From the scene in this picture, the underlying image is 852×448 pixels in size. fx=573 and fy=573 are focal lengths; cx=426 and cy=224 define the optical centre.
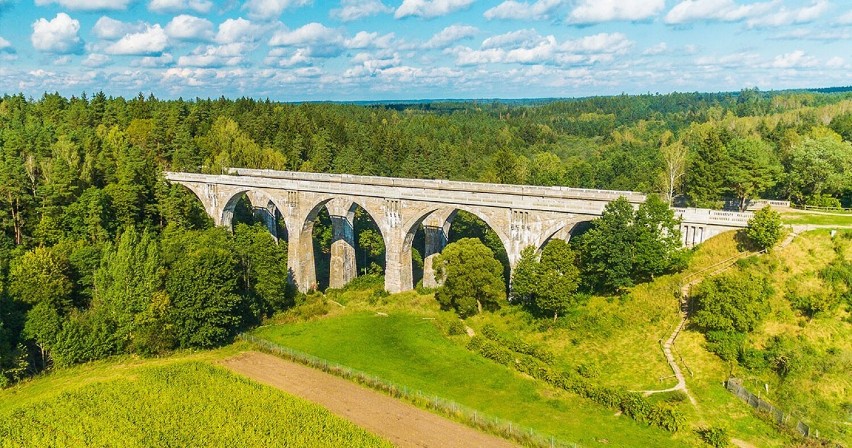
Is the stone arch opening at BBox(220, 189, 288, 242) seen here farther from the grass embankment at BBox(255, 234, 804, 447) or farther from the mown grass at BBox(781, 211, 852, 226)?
the mown grass at BBox(781, 211, 852, 226)

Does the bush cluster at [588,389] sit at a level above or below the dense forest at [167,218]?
below

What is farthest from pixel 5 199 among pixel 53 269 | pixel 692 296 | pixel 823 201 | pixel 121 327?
pixel 823 201

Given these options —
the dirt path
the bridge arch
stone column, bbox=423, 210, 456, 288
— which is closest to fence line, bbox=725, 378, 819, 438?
the dirt path

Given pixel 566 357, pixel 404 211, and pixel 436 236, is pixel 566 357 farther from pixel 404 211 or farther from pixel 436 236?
pixel 436 236

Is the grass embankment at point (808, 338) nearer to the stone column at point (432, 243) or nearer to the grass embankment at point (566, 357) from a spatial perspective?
the grass embankment at point (566, 357)

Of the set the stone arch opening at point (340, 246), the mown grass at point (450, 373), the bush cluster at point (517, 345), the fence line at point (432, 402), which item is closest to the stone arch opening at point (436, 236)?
the stone arch opening at point (340, 246)
